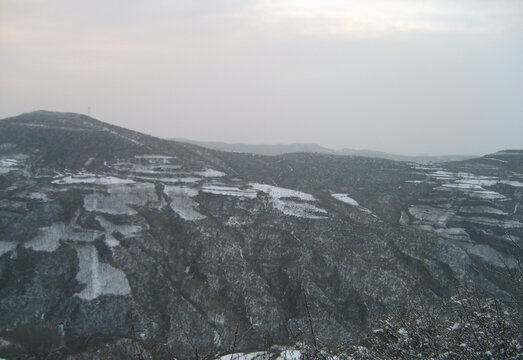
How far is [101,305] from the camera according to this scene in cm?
2759

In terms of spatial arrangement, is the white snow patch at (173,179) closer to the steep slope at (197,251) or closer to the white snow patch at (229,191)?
the steep slope at (197,251)

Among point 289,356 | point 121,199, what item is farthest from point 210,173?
point 289,356

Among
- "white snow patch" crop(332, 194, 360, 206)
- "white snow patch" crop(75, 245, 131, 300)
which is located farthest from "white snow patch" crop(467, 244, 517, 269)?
"white snow patch" crop(75, 245, 131, 300)

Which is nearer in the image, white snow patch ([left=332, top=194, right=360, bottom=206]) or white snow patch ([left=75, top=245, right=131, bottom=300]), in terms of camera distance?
white snow patch ([left=75, top=245, right=131, bottom=300])

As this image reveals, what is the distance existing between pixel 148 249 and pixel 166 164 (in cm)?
1901

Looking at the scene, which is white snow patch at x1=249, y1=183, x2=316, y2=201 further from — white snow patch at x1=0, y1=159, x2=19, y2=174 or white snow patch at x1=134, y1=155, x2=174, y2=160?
white snow patch at x1=0, y1=159, x2=19, y2=174

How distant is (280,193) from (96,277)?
23.5 m

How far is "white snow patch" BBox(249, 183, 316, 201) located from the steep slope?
29 centimetres

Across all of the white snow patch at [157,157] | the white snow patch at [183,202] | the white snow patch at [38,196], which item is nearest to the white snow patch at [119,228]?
the white snow patch at [183,202]

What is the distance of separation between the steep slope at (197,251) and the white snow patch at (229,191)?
25cm

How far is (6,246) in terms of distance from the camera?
3162cm

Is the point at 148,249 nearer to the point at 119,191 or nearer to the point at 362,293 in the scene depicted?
the point at 119,191

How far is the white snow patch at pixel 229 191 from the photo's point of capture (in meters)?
44.1

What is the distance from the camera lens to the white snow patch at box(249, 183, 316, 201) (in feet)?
150
